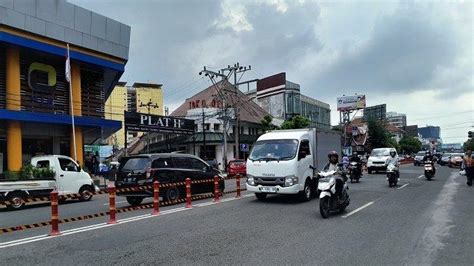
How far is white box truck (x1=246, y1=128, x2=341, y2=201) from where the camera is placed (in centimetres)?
1365

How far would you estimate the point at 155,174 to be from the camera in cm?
1474

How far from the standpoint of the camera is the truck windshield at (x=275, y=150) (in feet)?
46.2

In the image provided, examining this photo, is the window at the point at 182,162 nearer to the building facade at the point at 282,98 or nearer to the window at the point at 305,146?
the window at the point at 305,146

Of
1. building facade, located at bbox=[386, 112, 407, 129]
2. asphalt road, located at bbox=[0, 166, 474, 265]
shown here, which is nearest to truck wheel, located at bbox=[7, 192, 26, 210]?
asphalt road, located at bbox=[0, 166, 474, 265]

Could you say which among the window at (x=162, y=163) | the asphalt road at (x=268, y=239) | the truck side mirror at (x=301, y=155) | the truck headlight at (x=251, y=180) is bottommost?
the asphalt road at (x=268, y=239)

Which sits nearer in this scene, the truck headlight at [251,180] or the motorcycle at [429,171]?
the truck headlight at [251,180]

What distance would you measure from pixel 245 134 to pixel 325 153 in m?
44.2

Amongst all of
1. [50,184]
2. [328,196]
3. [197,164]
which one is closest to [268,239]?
[328,196]

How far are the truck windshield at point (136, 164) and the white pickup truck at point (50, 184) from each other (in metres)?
2.16

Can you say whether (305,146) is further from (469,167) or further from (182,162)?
(469,167)

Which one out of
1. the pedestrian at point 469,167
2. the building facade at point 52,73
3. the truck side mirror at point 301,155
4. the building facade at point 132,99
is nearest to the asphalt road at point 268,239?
the truck side mirror at point 301,155

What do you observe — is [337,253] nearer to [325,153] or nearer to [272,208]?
[272,208]

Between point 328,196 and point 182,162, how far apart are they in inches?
272

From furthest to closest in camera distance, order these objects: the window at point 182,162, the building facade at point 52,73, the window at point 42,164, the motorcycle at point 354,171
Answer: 1. the building facade at point 52,73
2. the motorcycle at point 354,171
3. the window at point 42,164
4. the window at point 182,162
